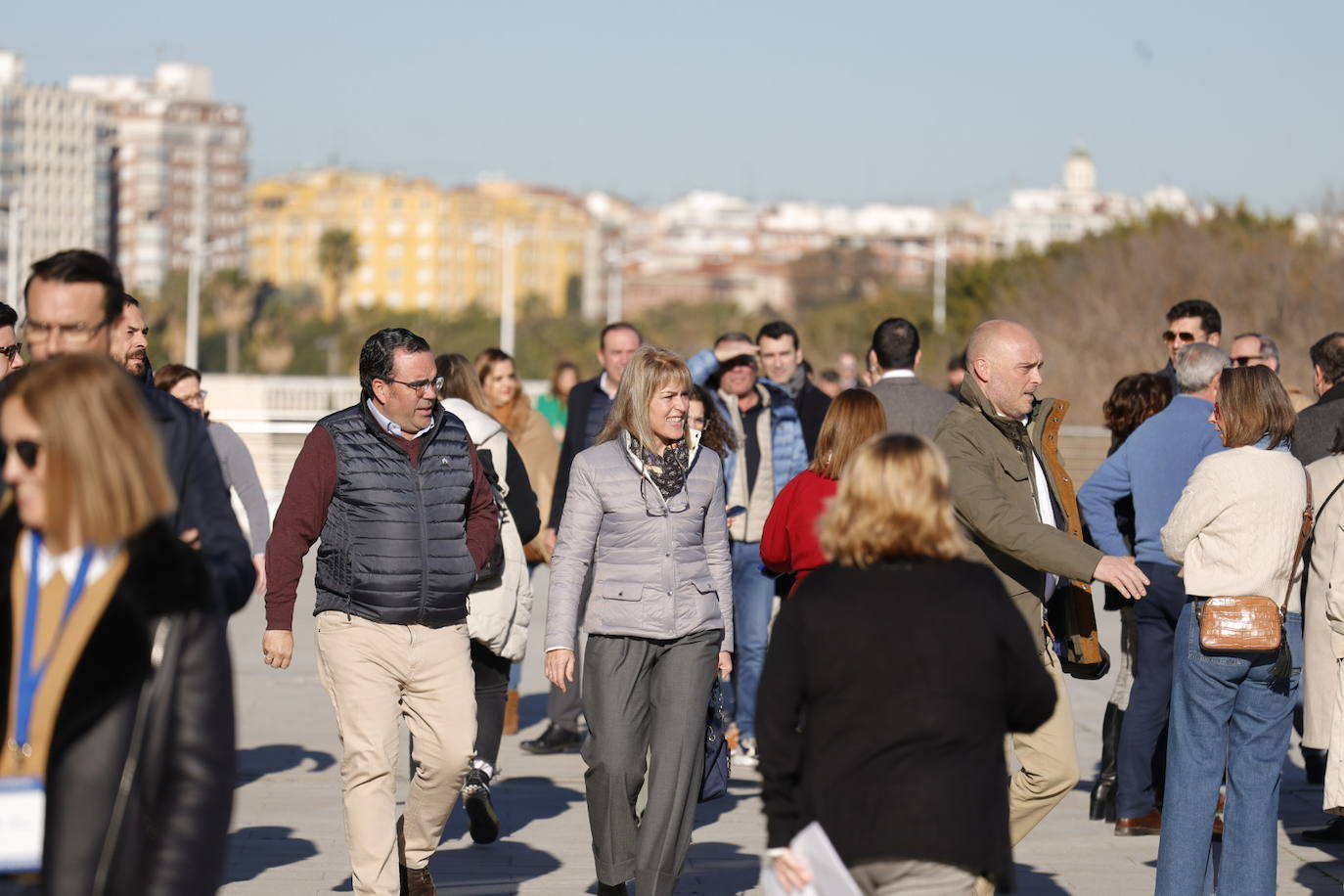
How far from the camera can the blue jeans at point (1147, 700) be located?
317 inches

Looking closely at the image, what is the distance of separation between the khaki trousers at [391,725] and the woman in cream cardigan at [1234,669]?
2317mm

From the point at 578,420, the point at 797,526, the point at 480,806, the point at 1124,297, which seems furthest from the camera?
the point at 1124,297

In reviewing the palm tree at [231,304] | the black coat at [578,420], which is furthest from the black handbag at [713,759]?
the palm tree at [231,304]

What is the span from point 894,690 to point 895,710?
0.04 meters

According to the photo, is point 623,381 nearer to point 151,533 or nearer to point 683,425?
point 683,425

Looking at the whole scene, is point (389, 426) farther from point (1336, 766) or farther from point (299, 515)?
point (1336, 766)

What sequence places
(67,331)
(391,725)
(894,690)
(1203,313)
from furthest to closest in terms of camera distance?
(1203,313) → (391,725) → (894,690) → (67,331)

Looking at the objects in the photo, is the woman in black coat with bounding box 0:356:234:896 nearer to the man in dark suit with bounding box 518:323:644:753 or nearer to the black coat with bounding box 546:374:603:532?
the man in dark suit with bounding box 518:323:644:753

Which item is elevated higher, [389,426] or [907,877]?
[389,426]

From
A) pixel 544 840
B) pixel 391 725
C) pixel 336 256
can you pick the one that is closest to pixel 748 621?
pixel 544 840

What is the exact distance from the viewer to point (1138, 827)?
8.19 m

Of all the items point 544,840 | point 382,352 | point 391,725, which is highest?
point 382,352

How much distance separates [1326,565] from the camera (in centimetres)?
677

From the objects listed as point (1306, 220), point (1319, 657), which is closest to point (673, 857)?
point (1319, 657)
